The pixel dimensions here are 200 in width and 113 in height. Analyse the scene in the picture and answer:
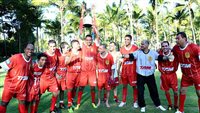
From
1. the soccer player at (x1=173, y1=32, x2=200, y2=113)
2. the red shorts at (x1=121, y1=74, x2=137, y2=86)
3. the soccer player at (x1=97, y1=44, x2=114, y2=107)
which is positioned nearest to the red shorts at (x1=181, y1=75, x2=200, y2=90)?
the soccer player at (x1=173, y1=32, x2=200, y2=113)

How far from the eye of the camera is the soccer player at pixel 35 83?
747cm

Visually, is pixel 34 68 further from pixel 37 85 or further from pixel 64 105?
pixel 64 105

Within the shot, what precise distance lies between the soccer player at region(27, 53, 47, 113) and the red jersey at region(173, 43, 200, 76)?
12.2ft

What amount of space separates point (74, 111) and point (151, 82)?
8.21 ft

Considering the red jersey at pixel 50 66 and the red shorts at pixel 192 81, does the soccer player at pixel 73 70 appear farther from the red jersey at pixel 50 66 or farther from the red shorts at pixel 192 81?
the red shorts at pixel 192 81

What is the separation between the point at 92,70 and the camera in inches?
381

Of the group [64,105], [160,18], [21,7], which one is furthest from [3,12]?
[64,105]

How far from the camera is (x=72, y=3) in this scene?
4688 centimetres

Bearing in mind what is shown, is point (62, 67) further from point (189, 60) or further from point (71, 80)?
point (189, 60)

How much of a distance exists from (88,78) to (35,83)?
2.34m

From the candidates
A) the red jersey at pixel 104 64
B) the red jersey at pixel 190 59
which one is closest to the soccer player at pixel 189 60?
the red jersey at pixel 190 59

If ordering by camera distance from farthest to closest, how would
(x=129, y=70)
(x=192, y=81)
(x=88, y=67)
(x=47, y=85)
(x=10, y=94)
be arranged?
(x=129, y=70) → (x=88, y=67) → (x=47, y=85) → (x=192, y=81) → (x=10, y=94)

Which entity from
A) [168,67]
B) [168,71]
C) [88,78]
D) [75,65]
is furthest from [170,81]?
Answer: [75,65]

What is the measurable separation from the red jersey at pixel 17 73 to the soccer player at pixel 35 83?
34 cm
